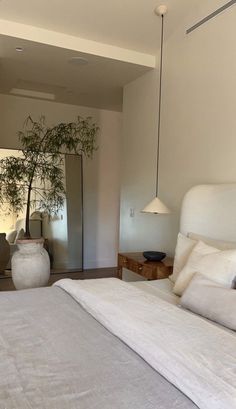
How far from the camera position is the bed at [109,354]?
1091 mm

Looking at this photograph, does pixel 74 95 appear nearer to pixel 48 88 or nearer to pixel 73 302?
pixel 48 88

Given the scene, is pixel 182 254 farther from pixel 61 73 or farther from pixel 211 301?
pixel 61 73

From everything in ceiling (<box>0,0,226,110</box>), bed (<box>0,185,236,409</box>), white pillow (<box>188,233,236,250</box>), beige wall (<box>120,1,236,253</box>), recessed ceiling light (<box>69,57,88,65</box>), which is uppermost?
ceiling (<box>0,0,226,110</box>)

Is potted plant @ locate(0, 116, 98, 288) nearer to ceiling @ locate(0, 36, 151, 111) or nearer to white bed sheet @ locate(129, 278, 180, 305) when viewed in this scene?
ceiling @ locate(0, 36, 151, 111)

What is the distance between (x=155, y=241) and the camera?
402cm

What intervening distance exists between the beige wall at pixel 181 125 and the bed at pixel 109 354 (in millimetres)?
1658

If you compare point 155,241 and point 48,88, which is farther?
point 48,88

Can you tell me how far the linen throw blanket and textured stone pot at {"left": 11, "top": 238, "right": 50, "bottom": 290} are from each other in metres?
1.63

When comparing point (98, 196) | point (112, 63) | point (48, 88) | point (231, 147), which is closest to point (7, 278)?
point (98, 196)

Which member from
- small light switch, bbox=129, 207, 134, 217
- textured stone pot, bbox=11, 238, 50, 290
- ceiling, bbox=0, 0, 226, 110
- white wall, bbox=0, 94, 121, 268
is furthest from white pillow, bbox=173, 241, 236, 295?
white wall, bbox=0, 94, 121, 268

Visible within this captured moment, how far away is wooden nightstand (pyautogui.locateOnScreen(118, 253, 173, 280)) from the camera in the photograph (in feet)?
10.1

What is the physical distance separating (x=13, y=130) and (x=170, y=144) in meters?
2.62

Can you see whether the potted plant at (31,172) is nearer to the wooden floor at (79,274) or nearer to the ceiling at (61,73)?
the ceiling at (61,73)

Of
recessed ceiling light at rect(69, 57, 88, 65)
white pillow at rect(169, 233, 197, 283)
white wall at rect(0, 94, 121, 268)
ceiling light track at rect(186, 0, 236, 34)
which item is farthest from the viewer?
white wall at rect(0, 94, 121, 268)
